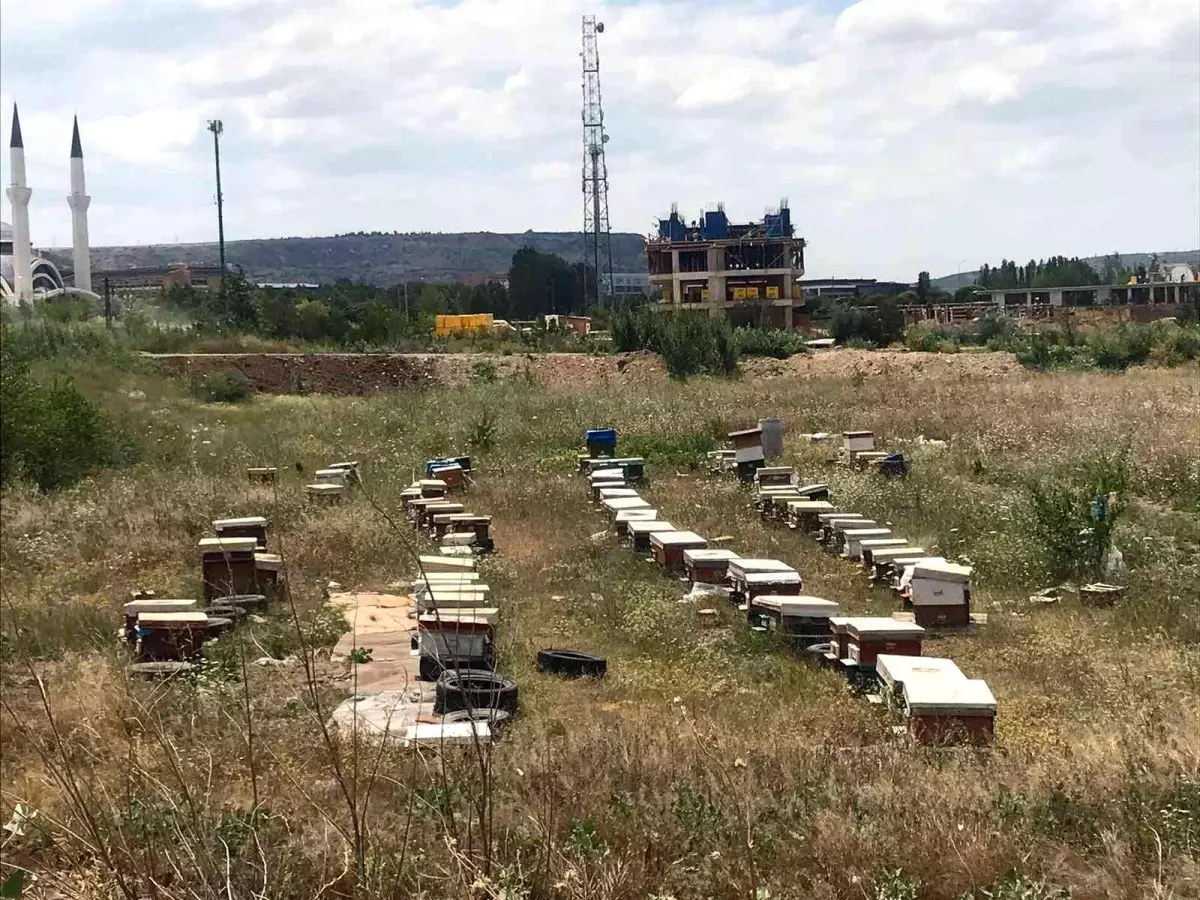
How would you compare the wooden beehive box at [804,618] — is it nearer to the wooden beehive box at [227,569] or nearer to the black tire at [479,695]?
the black tire at [479,695]

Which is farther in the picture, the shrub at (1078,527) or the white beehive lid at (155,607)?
the shrub at (1078,527)

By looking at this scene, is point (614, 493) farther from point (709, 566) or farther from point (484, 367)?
point (484, 367)

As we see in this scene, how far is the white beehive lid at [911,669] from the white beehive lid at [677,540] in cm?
360

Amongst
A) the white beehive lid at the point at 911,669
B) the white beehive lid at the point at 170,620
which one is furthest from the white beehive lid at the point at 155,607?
the white beehive lid at the point at 911,669

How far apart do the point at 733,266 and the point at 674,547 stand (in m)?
51.8

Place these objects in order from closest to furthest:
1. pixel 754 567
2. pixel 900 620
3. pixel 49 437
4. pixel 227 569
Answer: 1. pixel 900 620
2. pixel 754 567
3. pixel 227 569
4. pixel 49 437

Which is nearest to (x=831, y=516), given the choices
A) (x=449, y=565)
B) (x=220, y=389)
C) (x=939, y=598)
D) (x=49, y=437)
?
(x=939, y=598)

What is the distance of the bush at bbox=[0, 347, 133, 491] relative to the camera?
1536 cm

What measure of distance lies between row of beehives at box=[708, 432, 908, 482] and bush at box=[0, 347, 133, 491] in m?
9.22

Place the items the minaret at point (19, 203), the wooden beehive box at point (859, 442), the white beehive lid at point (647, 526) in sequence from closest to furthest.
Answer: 1. the white beehive lid at point (647, 526)
2. the wooden beehive box at point (859, 442)
3. the minaret at point (19, 203)

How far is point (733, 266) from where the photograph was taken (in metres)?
60.1

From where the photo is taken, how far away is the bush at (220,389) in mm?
27672

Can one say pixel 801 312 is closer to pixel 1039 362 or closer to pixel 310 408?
pixel 1039 362

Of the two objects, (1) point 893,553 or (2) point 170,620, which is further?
(1) point 893,553
